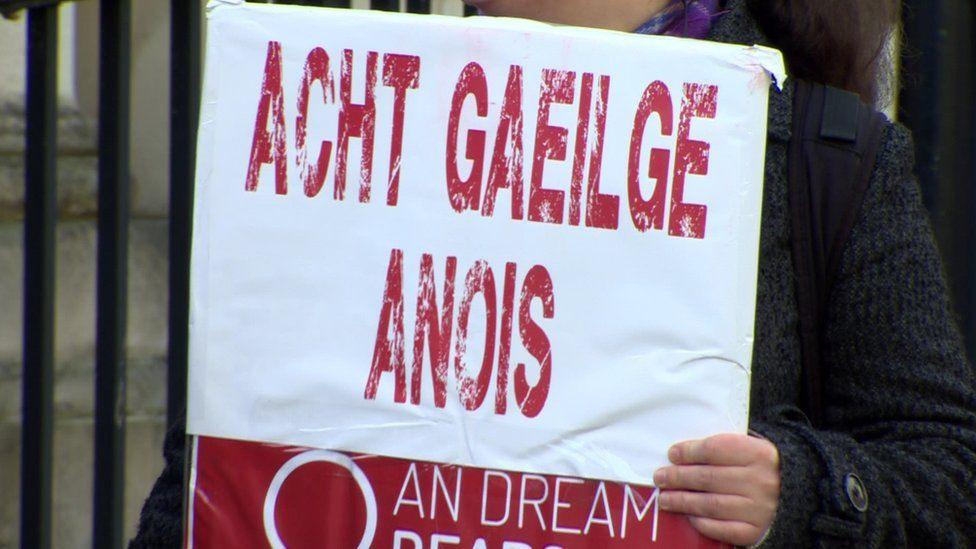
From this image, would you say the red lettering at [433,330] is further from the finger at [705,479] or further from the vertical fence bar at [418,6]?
the vertical fence bar at [418,6]

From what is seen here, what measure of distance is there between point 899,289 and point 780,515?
33cm

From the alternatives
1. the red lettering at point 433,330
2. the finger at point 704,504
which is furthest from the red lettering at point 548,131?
the finger at point 704,504

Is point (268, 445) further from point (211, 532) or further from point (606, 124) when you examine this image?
point (606, 124)

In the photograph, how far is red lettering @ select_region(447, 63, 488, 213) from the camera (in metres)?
1.51

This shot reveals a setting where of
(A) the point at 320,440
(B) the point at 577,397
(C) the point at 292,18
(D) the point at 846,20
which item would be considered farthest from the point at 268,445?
(D) the point at 846,20

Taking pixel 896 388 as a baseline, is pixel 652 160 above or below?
above

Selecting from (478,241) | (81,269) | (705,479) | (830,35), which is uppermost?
(830,35)

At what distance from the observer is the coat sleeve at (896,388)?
1.60m

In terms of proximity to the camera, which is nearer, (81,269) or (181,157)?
(181,157)

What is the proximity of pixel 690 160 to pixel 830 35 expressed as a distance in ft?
1.42

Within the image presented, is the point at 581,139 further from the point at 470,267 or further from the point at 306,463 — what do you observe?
the point at 306,463

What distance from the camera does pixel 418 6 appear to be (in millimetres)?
2697

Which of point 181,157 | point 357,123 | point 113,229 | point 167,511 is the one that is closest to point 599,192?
point 357,123

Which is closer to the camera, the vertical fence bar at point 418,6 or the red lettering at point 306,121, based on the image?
the red lettering at point 306,121
